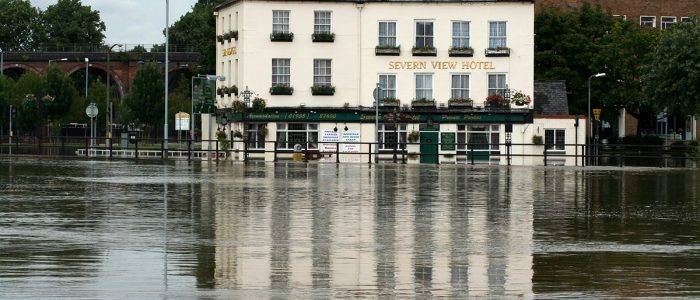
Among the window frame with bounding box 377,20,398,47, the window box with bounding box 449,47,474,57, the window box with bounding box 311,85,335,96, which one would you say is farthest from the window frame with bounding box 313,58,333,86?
the window box with bounding box 449,47,474,57

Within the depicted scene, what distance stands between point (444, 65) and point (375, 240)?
4802 centimetres

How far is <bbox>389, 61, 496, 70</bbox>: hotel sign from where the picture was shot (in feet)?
222

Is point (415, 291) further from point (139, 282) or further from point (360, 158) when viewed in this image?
point (360, 158)

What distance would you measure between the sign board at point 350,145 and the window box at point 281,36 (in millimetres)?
5954

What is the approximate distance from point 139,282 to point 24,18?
154 metres

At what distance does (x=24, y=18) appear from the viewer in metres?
164

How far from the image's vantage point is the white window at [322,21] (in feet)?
224

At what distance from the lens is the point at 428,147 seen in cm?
6412

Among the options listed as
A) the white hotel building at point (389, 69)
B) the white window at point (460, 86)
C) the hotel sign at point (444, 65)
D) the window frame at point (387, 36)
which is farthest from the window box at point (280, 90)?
the white window at point (460, 86)

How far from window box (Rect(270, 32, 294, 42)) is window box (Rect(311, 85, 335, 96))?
8.55ft

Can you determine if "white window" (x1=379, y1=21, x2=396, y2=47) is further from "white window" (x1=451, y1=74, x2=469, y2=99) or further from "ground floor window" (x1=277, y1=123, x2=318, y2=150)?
"ground floor window" (x1=277, y1=123, x2=318, y2=150)

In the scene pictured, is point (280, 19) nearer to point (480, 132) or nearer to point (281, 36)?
point (281, 36)

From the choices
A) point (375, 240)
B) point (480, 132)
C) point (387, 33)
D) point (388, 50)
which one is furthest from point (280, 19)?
point (375, 240)

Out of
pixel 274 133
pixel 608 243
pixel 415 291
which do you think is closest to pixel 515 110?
pixel 274 133
